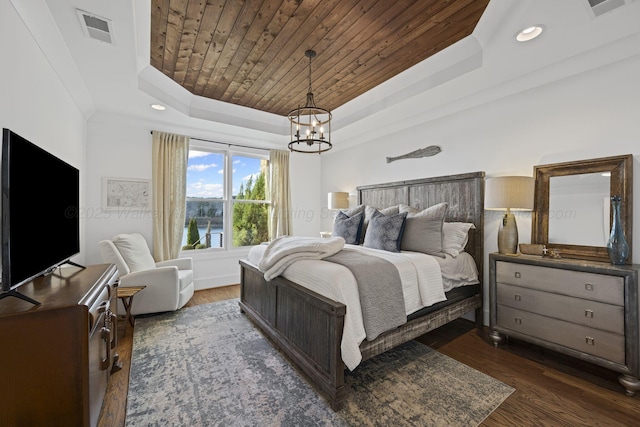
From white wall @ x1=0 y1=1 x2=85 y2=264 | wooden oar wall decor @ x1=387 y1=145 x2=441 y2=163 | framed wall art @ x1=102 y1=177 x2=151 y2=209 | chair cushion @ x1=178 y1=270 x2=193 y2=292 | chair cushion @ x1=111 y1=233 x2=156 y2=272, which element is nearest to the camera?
white wall @ x1=0 y1=1 x2=85 y2=264

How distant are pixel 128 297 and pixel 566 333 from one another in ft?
12.9

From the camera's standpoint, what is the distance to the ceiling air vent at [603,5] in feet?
5.78

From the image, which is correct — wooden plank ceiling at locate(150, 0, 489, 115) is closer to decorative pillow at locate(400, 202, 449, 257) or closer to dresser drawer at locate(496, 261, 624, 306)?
decorative pillow at locate(400, 202, 449, 257)

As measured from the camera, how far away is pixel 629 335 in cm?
190

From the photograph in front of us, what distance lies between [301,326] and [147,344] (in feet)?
5.16

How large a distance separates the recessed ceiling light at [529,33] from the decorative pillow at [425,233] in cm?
158

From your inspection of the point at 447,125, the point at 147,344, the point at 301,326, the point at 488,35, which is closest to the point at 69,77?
the point at 147,344

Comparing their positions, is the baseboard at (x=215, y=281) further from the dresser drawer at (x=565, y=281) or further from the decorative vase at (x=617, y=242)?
the decorative vase at (x=617, y=242)

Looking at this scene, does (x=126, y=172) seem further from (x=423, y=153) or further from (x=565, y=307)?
(x=565, y=307)

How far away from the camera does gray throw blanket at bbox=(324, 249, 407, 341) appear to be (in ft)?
6.28

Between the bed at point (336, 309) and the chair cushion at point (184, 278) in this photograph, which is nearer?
the bed at point (336, 309)

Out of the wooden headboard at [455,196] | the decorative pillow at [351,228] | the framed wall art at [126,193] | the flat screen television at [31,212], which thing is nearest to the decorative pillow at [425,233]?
the wooden headboard at [455,196]

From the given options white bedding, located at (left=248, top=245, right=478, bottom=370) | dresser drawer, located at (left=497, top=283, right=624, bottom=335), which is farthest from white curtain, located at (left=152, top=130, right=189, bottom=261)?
dresser drawer, located at (left=497, top=283, right=624, bottom=335)

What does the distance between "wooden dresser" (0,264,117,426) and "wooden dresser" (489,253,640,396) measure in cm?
309
